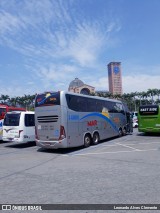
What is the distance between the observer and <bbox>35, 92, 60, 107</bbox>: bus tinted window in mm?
13569

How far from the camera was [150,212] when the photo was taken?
4.92 m

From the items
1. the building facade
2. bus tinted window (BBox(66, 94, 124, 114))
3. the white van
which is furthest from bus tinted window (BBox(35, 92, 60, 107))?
the building facade

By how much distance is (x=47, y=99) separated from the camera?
45.9 feet

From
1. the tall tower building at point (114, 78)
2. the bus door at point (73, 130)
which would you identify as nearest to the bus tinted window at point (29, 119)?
the bus door at point (73, 130)

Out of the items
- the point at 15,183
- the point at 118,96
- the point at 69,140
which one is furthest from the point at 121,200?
the point at 118,96

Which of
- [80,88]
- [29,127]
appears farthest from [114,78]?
[29,127]

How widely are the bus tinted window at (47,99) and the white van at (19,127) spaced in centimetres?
210

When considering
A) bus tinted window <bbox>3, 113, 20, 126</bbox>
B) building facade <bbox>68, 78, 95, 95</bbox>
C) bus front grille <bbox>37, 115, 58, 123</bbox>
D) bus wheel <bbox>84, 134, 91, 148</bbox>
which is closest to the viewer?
bus front grille <bbox>37, 115, 58, 123</bbox>

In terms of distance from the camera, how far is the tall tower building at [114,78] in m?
154

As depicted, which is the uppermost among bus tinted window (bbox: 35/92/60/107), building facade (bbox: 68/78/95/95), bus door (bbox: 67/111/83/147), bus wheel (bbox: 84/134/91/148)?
building facade (bbox: 68/78/95/95)

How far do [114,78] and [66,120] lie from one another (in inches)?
5694

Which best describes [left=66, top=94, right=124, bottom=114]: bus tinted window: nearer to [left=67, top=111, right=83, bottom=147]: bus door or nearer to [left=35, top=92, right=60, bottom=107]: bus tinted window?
[left=67, top=111, right=83, bottom=147]: bus door

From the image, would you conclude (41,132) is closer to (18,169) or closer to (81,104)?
(81,104)

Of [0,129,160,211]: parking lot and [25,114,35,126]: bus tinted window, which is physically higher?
[25,114,35,126]: bus tinted window
